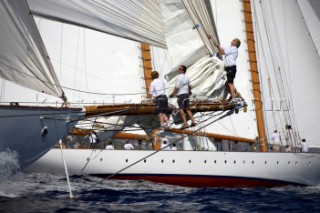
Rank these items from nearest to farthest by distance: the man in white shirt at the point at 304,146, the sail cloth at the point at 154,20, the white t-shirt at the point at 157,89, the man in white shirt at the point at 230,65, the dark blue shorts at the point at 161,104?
the sail cloth at the point at 154,20
the dark blue shorts at the point at 161,104
the man in white shirt at the point at 230,65
the white t-shirt at the point at 157,89
the man in white shirt at the point at 304,146

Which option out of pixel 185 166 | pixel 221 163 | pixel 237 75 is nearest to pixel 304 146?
pixel 237 75

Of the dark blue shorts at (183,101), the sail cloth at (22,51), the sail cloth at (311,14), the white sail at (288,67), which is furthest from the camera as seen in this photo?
the sail cloth at (311,14)

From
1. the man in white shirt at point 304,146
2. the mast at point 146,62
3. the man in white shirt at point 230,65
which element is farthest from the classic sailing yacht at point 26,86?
the man in white shirt at point 304,146

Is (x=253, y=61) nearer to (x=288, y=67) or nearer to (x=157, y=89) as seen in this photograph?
(x=288, y=67)

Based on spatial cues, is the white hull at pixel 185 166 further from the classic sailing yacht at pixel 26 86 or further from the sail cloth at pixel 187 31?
the classic sailing yacht at pixel 26 86

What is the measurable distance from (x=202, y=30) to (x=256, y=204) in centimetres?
428

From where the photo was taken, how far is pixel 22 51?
575 inches

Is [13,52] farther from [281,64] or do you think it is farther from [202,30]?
[281,64]

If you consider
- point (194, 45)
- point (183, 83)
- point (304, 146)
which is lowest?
point (304, 146)

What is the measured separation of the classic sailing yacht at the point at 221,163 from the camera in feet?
74.5

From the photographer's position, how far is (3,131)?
15469 millimetres

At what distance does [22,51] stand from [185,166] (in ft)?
32.5

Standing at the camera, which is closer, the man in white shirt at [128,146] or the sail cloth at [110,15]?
the sail cloth at [110,15]

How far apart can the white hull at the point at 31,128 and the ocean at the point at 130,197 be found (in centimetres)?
69
